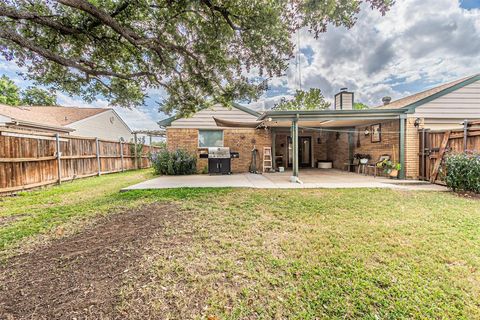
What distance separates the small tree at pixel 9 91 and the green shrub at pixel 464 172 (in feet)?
96.6

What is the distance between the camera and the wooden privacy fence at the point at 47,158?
18.3ft

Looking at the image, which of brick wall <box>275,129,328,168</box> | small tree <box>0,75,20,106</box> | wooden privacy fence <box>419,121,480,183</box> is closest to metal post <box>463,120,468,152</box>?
wooden privacy fence <box>419,121,480,183</box>

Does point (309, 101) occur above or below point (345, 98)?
above

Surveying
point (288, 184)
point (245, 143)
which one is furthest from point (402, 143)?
point (245, 143)

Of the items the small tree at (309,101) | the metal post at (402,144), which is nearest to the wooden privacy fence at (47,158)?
the metal post at (402,144)

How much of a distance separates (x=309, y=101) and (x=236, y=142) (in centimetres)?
1847

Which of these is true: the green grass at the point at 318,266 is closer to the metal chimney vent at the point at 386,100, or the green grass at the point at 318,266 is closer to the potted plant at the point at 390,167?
the potted plant at the point at 390,167

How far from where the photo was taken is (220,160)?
32.7 ft

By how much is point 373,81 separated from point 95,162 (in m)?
19.5

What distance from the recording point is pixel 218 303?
177cm

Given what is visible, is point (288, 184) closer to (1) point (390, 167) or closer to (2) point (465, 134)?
(1) point (390, 167)

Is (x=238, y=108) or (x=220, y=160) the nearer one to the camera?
(x=220, y=160)

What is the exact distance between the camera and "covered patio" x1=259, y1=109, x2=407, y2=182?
7.66 meters

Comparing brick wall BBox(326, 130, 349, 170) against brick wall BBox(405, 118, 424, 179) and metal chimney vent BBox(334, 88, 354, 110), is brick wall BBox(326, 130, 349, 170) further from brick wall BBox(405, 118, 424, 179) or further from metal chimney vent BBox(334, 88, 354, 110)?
brick wall BBox(405, 118, 424, 179)
